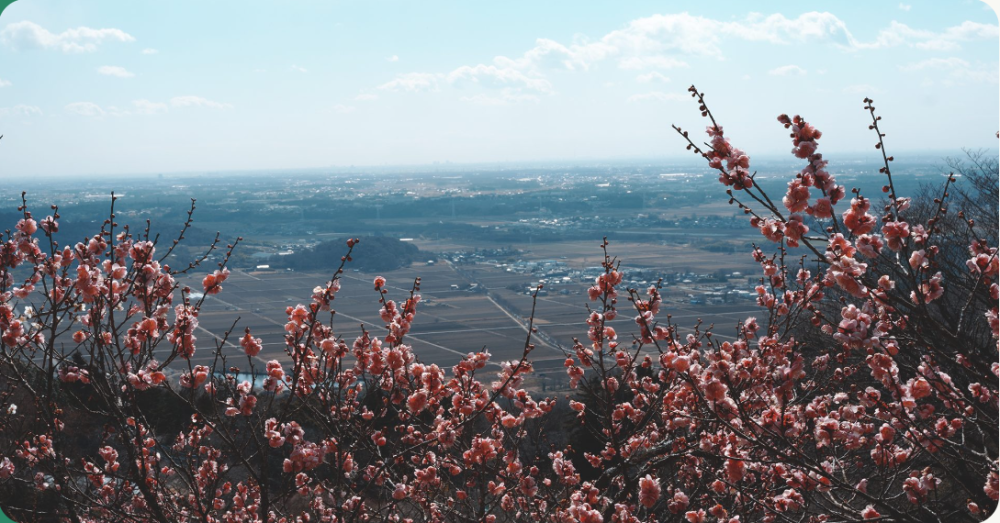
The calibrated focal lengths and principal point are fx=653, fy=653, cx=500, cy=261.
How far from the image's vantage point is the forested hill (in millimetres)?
28609

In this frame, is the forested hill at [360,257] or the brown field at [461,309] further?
the forested hill at [360,257]

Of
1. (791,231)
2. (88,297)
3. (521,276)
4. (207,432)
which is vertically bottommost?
(521,276)

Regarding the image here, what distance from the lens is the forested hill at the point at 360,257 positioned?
2861cm

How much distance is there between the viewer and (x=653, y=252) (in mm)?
33281

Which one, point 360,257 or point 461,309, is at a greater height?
point 360,257

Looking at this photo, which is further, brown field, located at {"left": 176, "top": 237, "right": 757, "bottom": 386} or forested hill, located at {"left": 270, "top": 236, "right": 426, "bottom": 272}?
forested hill, located at {"left": 270, "top": 236, "right": 426, "bottom": 272}

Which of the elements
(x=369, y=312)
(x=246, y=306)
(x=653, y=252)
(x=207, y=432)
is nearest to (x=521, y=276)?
(x=653, y=252)

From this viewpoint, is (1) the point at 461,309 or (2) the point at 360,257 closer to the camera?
(1) the point at 461,309

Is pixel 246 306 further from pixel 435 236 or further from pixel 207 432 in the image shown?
pixel 207 432

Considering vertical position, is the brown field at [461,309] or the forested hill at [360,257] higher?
the forested hill at [360,257]

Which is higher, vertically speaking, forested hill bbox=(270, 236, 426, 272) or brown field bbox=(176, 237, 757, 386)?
forested hill bbox=(270, 236, 426, 272)

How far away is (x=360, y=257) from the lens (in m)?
28.7

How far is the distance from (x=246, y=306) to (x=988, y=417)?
24.7m

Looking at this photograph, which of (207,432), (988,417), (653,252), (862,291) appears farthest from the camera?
(653,252)
